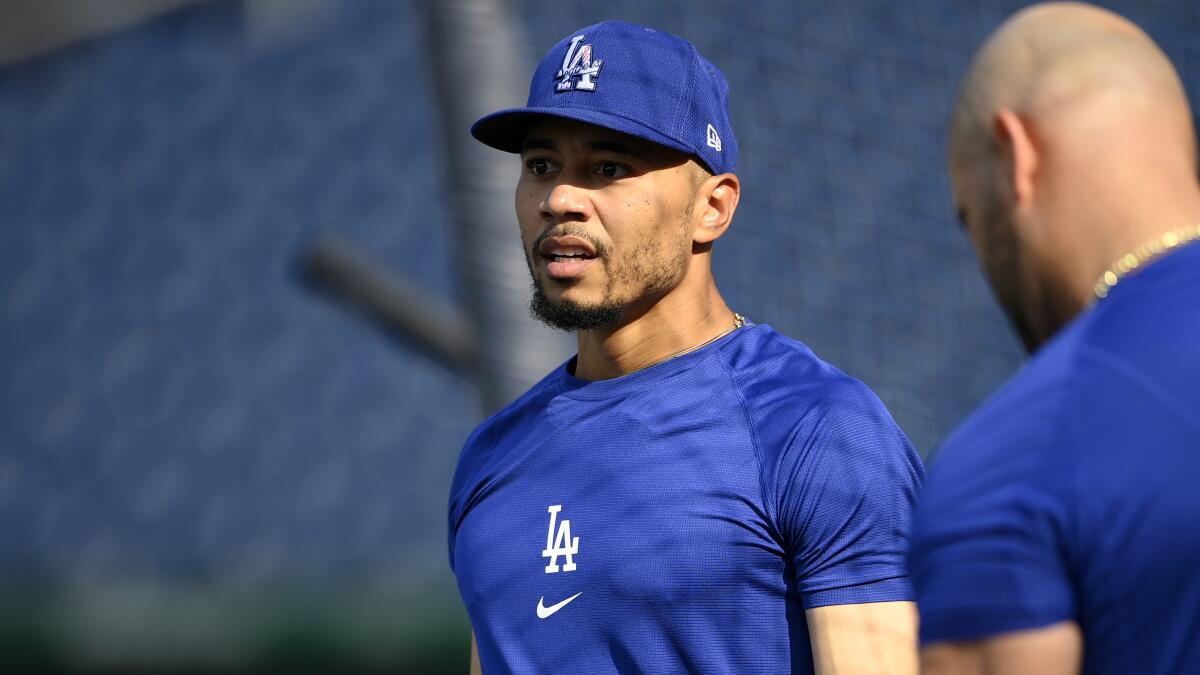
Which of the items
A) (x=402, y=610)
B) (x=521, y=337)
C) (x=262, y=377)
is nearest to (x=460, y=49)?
(x=521, y=337)

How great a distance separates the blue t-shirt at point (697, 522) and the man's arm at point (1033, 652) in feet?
2.60

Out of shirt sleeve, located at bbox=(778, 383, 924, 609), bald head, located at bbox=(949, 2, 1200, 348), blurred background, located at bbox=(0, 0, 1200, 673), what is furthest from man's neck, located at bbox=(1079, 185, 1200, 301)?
blurred background, located at bbox=(0, 0, 1200, 673)

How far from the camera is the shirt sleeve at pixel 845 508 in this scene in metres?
2.00

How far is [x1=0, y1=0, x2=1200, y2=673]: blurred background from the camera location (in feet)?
18.8

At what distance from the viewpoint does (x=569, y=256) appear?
2303 millimetres

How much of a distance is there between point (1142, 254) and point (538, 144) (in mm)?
1258

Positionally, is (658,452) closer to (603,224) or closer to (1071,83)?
(603,224)

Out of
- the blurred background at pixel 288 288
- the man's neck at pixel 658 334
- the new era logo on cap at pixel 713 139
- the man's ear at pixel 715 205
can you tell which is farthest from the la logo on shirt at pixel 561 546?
the blurred background at pixel 288 288

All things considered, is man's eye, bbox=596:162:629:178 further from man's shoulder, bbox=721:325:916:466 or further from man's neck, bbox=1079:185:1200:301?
man's neck, bbox=1079:185:1200:301

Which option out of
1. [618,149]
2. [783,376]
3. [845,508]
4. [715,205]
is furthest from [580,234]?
[845,508]

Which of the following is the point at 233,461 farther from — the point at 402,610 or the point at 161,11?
the point at 161,11

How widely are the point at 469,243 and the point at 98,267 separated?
669 cm

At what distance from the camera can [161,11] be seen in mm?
9953

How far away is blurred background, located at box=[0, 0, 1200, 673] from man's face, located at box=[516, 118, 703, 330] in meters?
2.94
